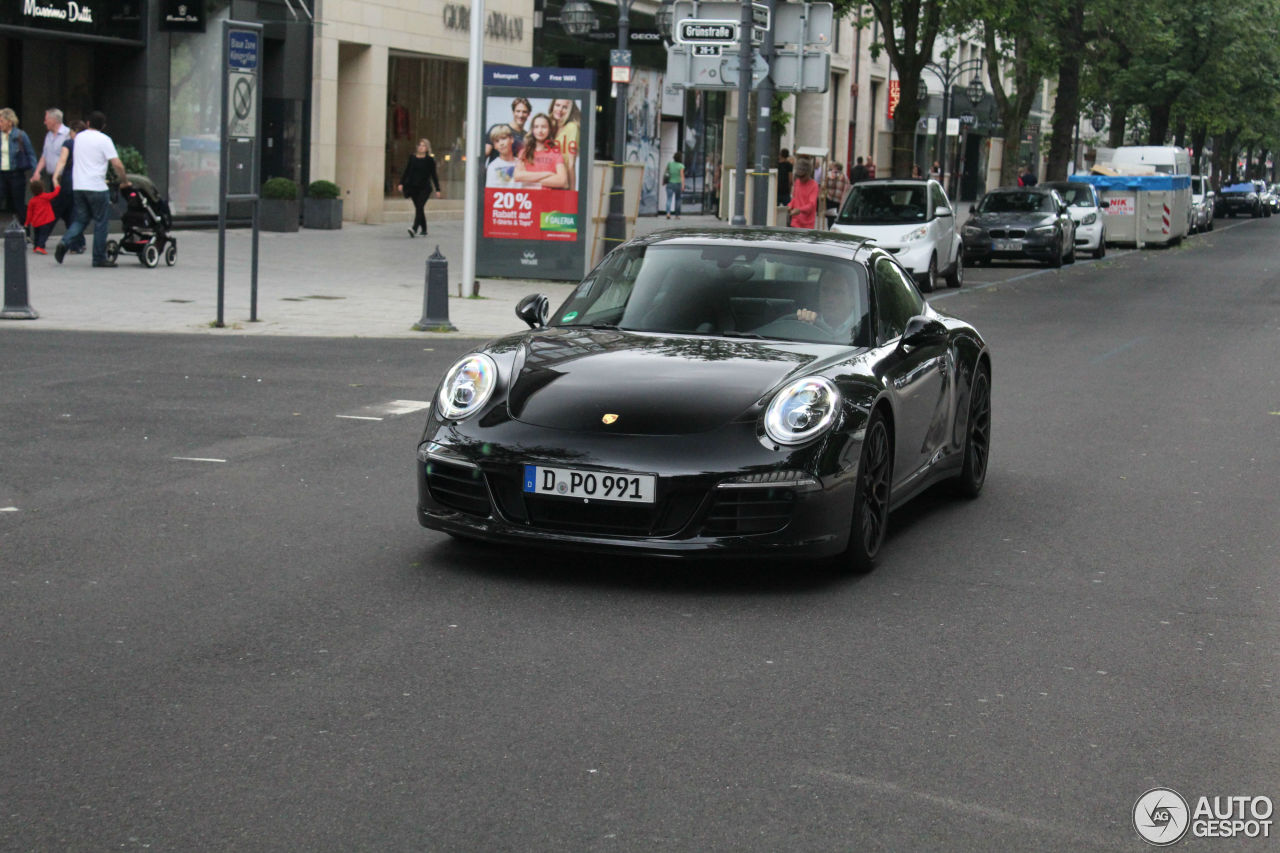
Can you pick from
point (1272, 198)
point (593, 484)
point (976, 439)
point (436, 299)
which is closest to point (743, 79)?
point (436, 299)

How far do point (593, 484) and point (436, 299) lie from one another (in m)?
10.4

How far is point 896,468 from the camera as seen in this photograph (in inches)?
296

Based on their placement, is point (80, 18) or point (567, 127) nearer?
point (567, 127)

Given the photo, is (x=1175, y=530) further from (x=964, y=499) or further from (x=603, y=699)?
(x=603, y=699)

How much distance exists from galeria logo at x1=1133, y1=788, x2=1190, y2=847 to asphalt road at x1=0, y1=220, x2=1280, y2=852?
0.13 feet

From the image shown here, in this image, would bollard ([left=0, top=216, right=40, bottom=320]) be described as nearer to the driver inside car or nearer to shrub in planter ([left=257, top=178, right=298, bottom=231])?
the driver inside car

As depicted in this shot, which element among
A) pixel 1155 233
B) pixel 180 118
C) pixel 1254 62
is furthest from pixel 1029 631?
pixel 1254 62

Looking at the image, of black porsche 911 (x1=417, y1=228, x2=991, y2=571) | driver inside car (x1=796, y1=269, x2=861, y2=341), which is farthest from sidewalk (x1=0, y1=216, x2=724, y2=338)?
driver inside car (x1=796, y1=269, x2=861, y2=341)

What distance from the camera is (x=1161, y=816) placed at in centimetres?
432

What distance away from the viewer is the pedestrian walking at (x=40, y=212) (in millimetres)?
22391

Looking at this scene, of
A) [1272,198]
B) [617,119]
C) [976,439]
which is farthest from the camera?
[1272,198]

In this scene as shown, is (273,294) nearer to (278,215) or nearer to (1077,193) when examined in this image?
(278,215)
